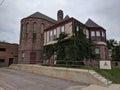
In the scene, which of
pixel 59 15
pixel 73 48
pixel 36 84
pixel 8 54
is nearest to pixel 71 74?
pixel 36 84

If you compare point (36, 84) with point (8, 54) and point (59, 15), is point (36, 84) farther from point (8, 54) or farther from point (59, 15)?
point (59, 15)

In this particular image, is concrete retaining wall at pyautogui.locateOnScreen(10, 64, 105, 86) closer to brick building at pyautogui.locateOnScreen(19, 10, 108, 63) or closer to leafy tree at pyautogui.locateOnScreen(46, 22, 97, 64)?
leafy tree at pyautogui.locateOnScreen(46, 22, 97, 64)

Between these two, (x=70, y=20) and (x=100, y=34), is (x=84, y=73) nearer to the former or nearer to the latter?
(x=70, y=20)

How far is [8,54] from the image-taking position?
30.8 meters

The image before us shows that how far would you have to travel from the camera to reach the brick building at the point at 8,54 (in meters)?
29.8

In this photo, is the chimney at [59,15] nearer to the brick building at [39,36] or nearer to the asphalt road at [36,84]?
the brick building at [39,36]

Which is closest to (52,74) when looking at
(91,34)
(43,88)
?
(43,88)

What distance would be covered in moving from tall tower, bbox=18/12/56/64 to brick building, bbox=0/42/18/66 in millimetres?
3351

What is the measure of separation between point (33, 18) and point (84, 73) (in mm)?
18815

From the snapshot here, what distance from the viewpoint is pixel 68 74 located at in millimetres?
14516

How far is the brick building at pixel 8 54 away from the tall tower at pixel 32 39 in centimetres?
335

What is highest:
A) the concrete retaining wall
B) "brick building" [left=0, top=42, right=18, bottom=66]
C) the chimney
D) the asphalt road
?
the chimney

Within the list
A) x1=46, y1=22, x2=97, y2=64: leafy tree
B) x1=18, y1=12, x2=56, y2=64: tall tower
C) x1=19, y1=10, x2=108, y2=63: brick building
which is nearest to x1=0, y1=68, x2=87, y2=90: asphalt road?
x1=46, y1=22, x2=97, y2=64: leafy tree

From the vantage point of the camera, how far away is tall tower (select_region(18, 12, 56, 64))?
27453 millimetres
